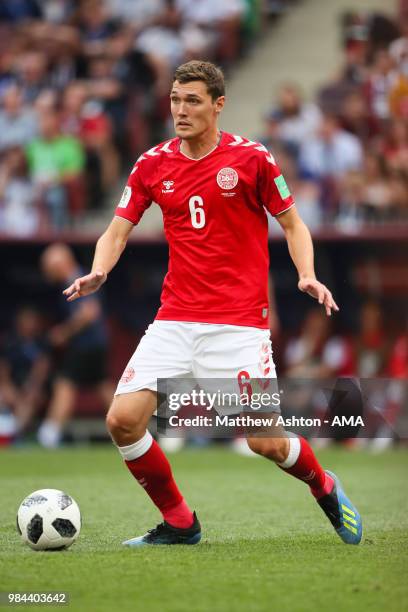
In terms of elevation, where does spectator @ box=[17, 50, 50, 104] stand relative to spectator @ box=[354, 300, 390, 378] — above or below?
above

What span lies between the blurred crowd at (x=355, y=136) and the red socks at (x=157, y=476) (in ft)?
28.4

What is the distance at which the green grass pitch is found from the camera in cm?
493

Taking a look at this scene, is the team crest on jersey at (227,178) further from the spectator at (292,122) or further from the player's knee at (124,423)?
the spectator at (292,122)

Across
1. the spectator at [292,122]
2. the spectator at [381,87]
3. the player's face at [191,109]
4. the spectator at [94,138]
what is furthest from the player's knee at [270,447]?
the spectator at [94,138]

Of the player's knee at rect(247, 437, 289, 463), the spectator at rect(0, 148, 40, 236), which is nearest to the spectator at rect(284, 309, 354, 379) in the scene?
the spectator at rect(0, 148, 40, 236)

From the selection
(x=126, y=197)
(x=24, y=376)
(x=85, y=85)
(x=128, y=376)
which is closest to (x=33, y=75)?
(x=85, y=85)

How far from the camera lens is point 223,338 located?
636 centimetres

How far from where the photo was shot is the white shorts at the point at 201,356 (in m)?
6.31

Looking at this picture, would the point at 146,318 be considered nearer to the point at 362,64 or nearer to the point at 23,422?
the point at 23,422

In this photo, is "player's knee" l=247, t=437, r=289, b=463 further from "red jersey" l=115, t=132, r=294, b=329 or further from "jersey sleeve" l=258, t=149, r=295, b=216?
"jersey sleeve" l=258, t=149, r=295, b=216

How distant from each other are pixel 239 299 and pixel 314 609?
2.13m

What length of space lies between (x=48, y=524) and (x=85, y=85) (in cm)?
1222

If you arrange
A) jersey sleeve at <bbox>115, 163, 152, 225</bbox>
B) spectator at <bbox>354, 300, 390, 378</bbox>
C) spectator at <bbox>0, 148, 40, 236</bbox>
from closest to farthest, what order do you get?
jersey sleeve at <bbox>115, 163, 152, 225</bbox> < spectator at <bbox>354, 300, 390, 378</bbox> < spectator at <bbox>0, 148, 40, 236</bbox>

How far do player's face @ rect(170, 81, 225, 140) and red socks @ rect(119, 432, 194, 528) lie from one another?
5.43 ft
